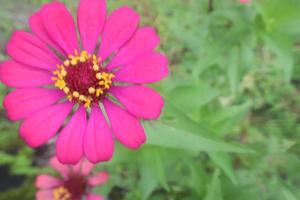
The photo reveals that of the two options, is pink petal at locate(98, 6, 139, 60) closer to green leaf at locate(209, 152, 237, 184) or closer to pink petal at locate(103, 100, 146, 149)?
pink petal at locate(103, 100, 146, 149)

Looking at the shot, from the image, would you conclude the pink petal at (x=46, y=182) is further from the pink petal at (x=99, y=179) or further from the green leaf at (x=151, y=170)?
the green leaf at (x=151, y=170)

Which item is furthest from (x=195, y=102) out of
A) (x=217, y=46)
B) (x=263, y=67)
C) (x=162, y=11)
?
(x=162, y=11)

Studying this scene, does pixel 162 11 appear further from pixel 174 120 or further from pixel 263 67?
pixel 174 120

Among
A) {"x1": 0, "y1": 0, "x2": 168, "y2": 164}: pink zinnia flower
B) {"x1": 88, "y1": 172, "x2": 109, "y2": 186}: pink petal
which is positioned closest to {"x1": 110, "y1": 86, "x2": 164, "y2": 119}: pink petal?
{"x1": 0, "y1": 0, "x2": 168, "y2": 164}: pink zinnia flower

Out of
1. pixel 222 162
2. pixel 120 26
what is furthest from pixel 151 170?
pixel 120 26

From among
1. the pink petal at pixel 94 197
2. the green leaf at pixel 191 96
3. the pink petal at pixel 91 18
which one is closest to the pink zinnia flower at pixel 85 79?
the pink petal at pixel 91 18
